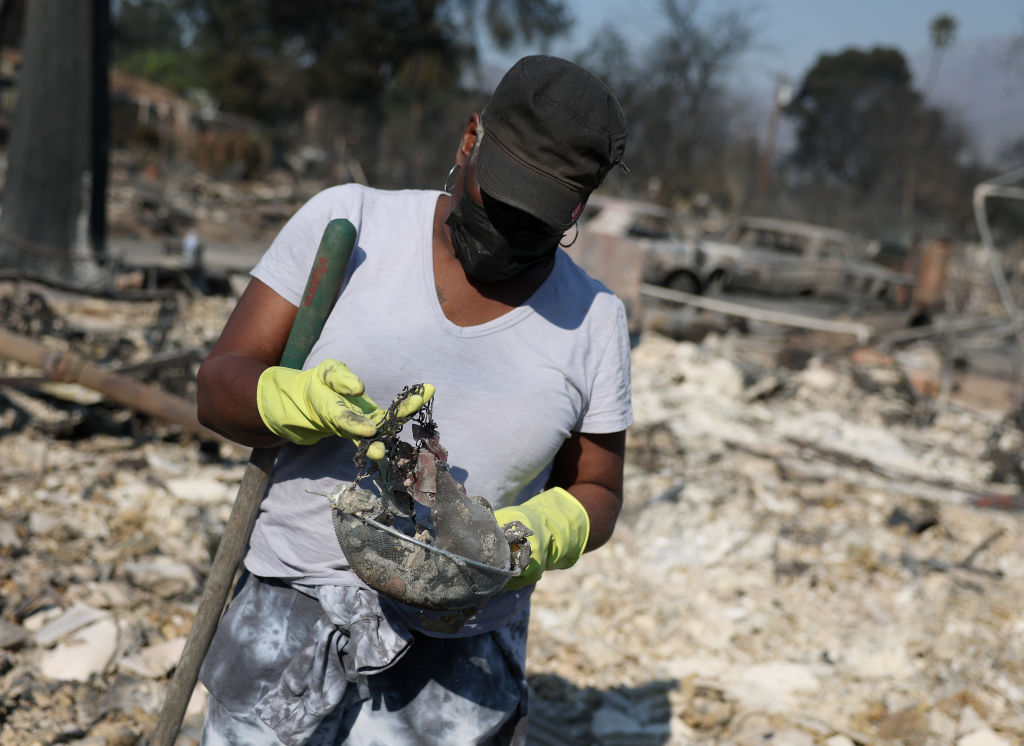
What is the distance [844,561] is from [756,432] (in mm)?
2283

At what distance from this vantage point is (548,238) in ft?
5.16

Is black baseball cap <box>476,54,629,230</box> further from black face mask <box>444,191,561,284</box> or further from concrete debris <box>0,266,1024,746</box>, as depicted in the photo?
concrete debris <box>0,266,1024,746</box>

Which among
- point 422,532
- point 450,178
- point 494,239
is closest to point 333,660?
point 422,532

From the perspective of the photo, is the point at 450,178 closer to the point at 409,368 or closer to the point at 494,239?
the point at 494,239

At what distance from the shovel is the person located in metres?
0.03

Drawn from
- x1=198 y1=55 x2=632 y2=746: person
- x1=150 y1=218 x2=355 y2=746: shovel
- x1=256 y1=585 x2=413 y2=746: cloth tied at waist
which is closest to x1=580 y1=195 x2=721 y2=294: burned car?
x1=198 y1=55 x2=632 y2=746: person

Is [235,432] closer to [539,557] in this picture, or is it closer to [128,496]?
[539,557]

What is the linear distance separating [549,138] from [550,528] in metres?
0.69

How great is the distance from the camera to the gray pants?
148 centimetres

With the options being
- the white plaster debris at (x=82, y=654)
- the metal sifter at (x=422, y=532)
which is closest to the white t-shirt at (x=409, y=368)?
the metal sifter at (x=422, y=532)

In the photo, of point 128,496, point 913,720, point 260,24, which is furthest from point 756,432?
point 260,24

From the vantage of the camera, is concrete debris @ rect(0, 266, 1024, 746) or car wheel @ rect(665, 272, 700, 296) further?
car wheel @ rect(665, 272, 700, 296)

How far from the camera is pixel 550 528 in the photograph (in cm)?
157

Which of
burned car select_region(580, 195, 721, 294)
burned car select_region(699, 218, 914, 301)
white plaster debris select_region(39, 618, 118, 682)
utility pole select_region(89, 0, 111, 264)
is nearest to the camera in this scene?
white plaster debris select_region(39, 618, 118, 682)
